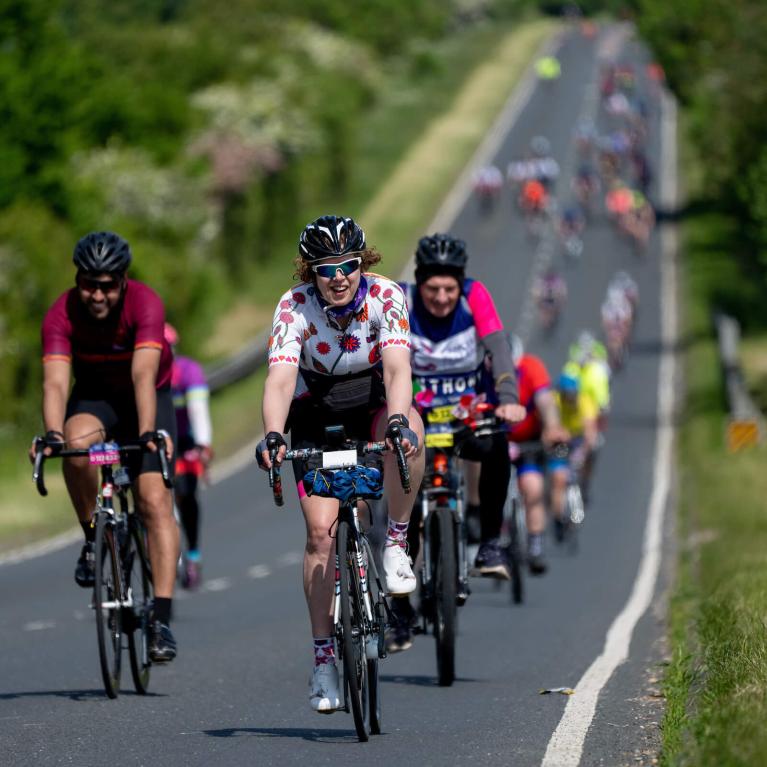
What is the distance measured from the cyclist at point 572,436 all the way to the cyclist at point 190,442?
A: 645 cm

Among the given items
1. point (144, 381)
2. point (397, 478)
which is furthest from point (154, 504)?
point (397, 478)

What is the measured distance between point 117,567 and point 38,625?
15.5 feet

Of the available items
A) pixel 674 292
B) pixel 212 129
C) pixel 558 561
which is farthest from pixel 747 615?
pixel 212 129

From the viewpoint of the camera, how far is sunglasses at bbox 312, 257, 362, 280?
7961 mm

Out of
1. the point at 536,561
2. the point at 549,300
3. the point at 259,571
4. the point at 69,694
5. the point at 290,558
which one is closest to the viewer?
the point at 69,694

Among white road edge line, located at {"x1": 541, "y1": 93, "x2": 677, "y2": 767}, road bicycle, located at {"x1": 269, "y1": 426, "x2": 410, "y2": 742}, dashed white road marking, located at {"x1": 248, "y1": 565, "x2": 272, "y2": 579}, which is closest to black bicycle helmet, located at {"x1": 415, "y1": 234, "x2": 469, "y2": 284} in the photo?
white road edge line, located at {"x1": 541, "y1": 93, "x2": 677, "y2": 767}

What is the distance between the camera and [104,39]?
89.6 m

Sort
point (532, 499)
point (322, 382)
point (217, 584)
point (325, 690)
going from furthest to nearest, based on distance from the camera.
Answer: point (217, 584) → point (532, 499) → point (322, 382) → point (325, 690)

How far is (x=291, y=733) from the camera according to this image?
8117 mm

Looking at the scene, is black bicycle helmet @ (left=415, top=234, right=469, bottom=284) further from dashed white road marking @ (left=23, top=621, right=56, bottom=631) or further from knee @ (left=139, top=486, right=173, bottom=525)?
dashed white road marking @ (left=23, top=621, right=56, bottom=631)

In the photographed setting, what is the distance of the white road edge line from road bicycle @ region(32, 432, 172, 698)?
2168 mm

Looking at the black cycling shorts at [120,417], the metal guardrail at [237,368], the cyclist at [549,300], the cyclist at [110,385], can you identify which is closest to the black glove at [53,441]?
the cyclist at [110,385]

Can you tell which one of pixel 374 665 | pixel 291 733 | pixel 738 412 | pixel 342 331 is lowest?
pixel 291 733

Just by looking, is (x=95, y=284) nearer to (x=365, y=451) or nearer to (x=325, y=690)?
(x=365, y=451)
